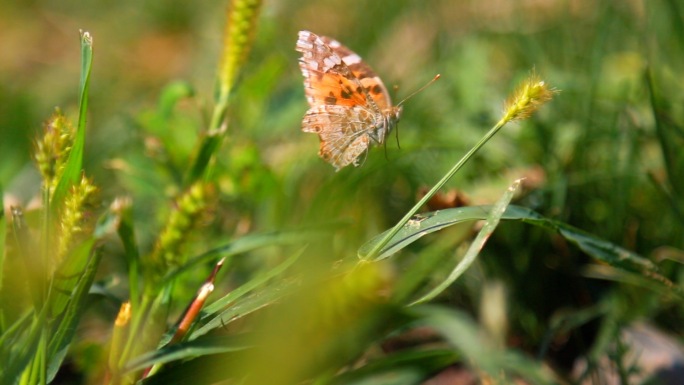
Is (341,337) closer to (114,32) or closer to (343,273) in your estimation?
(343,273)

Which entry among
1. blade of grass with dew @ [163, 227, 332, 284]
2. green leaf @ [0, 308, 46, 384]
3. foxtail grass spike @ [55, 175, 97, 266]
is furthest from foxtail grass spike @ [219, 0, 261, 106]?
green leaf @ [0, 308, 46, 384]

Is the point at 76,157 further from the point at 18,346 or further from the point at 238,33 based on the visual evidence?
the point at 238,33

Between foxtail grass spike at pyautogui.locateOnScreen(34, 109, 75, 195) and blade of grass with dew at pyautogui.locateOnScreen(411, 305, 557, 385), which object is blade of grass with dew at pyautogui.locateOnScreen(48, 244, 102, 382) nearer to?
foxtail grass spike at pyautogui.locateOnScreen(34, 109, 75, 195)

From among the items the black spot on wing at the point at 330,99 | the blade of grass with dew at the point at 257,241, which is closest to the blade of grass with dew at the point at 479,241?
the blade of grass with dew at the point at 257,241

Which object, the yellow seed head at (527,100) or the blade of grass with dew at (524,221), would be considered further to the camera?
the blade of grass with dew at (524,221)

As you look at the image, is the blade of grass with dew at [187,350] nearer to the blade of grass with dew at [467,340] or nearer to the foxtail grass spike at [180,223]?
the foxtail grass spike at [180,223]

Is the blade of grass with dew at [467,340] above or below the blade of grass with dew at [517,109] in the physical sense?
below
